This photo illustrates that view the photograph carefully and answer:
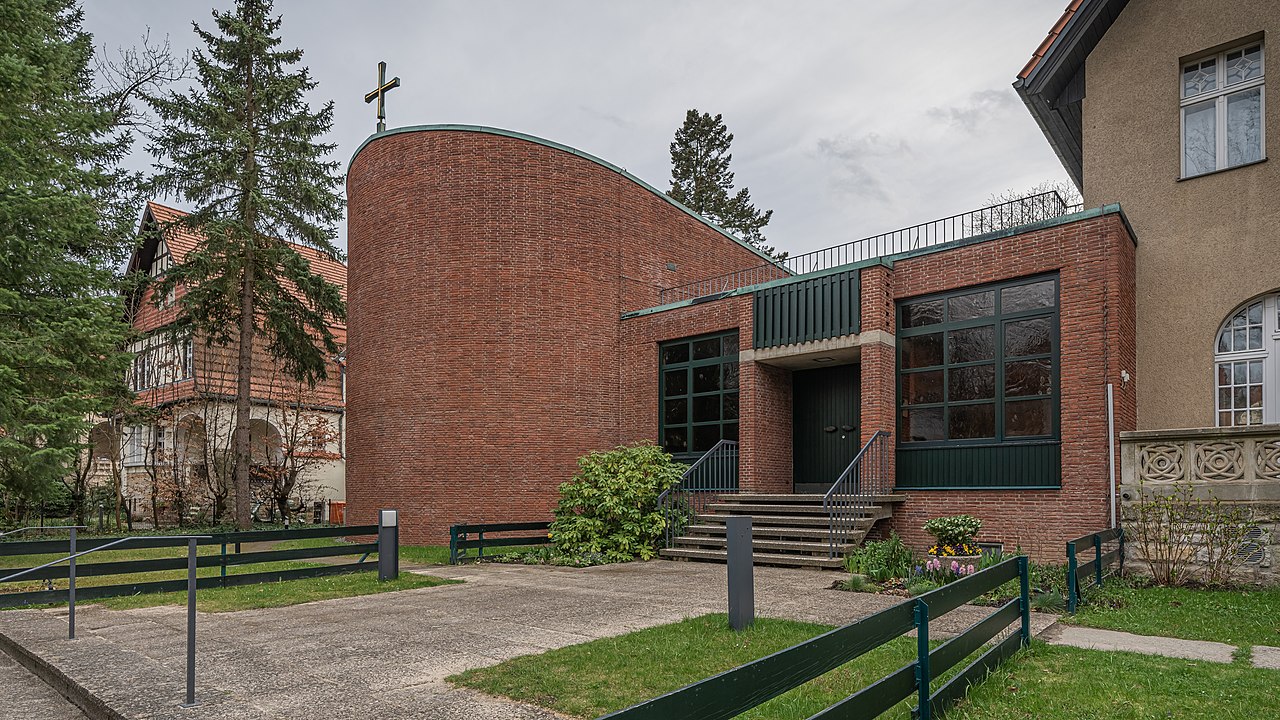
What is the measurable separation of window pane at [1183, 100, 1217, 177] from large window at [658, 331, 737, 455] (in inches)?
320

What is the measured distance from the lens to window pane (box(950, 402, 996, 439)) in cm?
1288

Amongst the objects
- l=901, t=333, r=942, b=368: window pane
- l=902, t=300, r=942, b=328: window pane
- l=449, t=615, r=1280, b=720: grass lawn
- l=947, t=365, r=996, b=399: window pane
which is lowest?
l=449, t=615, r=1280, b=720: grass lawn

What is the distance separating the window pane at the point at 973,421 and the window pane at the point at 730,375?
4.55m

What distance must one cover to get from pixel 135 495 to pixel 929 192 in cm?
5973

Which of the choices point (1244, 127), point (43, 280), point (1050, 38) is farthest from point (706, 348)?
point (43, 280)

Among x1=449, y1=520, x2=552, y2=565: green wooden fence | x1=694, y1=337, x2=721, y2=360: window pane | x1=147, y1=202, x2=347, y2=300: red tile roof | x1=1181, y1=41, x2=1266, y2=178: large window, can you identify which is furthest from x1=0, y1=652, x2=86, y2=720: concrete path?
x1=147, y1=202, x2=347, y2=300: red tile roof

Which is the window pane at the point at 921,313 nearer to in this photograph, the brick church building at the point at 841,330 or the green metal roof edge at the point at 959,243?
the brick church building at the point at 841,330

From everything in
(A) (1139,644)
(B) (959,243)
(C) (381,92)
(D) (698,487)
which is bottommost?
(A) (1139,644)

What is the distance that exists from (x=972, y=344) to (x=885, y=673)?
8556 mm

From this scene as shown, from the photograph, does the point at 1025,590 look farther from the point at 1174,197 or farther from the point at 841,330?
the point at 1174,197

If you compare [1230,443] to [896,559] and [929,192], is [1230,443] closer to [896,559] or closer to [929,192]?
[896,559]

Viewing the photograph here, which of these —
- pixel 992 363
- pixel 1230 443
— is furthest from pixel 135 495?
pixel 1230 443

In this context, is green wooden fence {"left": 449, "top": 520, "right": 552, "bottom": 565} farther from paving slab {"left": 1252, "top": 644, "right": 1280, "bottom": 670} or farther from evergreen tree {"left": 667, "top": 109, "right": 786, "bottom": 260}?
evergreen tree {"left": 667, "top": 109, "right": 786, "bottom": 260}

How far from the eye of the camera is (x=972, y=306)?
13305mm
